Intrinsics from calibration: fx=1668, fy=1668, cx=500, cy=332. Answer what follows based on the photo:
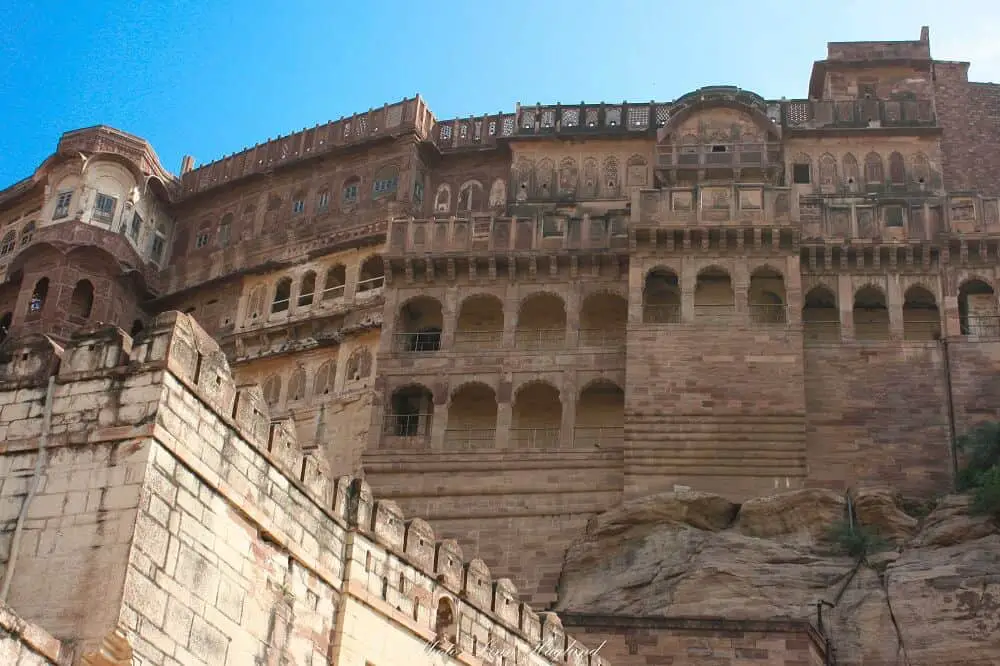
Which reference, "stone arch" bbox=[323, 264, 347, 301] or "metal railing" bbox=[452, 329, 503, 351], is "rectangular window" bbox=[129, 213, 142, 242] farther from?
"metal railing" bbox=[452, 329, 503, 351]

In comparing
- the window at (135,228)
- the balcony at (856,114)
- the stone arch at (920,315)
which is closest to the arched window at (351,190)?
the window at (135,228)

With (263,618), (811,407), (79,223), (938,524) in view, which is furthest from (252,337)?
(263,618)

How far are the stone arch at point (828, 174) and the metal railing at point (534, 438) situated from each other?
35.1 ft

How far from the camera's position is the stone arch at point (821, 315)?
1518 inches

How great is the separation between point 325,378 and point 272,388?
72.0 inches

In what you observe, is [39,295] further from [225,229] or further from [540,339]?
[540,339]

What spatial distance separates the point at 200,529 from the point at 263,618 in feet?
4.43

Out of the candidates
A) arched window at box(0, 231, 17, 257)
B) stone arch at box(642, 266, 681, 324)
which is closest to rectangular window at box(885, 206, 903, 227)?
stone arch at box(642, 266, 681, 324)

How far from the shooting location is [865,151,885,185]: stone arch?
43281 mm

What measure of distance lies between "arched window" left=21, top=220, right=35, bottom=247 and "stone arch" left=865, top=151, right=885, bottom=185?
24211 mm

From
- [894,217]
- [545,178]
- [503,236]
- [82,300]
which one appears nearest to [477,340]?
[503,236]

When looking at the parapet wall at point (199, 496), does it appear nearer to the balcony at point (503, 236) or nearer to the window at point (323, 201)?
the balcony at point (503, 236)

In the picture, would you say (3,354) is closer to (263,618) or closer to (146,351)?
(146,351)

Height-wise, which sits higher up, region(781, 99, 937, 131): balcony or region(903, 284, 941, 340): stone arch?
region(781, 99, 937, 131): balcony
